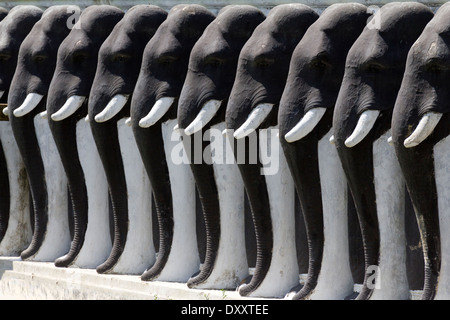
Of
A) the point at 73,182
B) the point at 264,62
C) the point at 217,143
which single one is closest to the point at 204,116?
the point at 217,143

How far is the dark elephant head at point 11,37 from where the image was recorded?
11432mm

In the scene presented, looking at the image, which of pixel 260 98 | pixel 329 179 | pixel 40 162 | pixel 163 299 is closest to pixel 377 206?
pixel 329 179

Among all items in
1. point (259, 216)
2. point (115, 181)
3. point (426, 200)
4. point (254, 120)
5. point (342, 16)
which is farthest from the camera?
point (115, 181)

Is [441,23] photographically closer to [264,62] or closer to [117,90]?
[264,62]

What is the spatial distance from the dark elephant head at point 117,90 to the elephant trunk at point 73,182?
0.37 metres

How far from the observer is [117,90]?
34.2 feet

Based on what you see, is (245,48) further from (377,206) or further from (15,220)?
(15,220)

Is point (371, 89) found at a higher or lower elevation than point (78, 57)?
lower

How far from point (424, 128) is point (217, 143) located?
1782mm

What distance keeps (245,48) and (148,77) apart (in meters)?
0.82

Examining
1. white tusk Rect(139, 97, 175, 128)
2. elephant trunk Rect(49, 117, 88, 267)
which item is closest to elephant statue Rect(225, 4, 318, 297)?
white tusk Rect(139, 97, 175, 128)

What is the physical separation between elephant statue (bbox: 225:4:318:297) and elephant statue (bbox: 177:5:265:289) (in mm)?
215

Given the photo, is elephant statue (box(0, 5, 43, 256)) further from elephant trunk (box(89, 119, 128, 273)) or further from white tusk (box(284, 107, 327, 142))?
white tusk (box(284, 107, 327, 142))

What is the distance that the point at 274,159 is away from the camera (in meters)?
9.66
